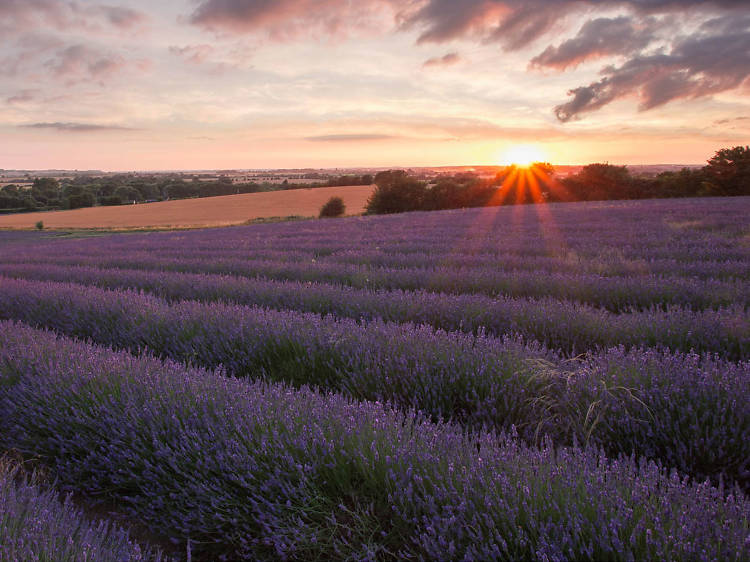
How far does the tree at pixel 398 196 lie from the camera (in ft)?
111

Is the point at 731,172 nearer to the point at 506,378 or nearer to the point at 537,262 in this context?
the point at 537,262

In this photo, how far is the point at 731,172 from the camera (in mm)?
26094

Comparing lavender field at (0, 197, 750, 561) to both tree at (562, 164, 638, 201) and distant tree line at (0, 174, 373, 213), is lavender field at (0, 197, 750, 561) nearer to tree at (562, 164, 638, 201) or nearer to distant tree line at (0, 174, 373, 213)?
tree at (562, 164, 638, 201)

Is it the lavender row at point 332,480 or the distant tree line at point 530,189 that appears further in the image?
the distant tree line at point 530,189

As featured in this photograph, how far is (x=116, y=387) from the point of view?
2.37 m

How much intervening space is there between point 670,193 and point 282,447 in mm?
33192

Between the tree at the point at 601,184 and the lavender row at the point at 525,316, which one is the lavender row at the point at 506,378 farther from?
the tree at the point at 601,184

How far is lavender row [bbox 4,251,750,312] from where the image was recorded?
4.00 metres

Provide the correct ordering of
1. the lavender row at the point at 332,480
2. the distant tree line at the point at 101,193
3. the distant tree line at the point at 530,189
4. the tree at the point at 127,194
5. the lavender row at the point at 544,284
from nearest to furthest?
the lavender row at the point at 332,480, the lavender row at the point at 544,284, the distant tree line at the point at 530,189, the distant tree line at the point at 101,193, the tree at the point at 127,194

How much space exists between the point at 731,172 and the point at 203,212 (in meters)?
38.9

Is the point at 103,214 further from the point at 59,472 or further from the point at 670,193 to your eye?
the point at 59,472

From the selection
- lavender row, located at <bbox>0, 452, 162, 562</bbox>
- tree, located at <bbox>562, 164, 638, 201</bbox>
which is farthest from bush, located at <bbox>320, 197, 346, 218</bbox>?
lavender row, located at <bbox>0, 452, 162, 562</bbox>

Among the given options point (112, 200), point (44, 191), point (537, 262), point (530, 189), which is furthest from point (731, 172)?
point (44, 191)

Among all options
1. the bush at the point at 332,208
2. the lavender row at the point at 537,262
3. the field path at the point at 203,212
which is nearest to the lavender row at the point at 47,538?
the lavender row at the point at 537,262
